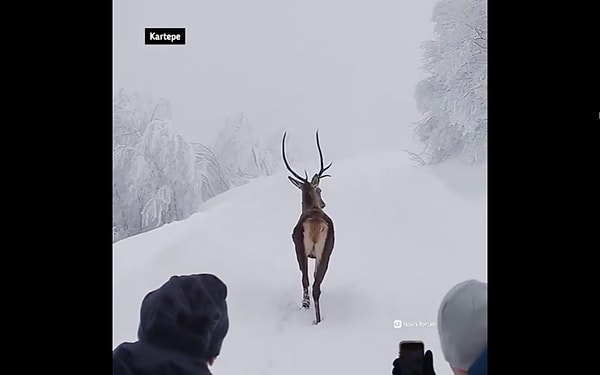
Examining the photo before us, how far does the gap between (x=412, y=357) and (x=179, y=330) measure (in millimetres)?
543

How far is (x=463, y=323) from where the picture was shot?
160 centimetres

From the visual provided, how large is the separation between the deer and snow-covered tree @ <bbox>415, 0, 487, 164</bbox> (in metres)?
0.29

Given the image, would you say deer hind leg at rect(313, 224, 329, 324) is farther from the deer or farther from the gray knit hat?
the gray knit hat

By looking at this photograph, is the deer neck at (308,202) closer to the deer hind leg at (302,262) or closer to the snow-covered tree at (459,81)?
the deer hind leg at (302,262)

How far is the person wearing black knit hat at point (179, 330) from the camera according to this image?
5.07 feet

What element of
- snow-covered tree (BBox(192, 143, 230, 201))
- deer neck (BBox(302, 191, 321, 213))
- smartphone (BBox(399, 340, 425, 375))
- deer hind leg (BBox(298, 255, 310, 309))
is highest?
snow-covered tree (BBox(192, 143, 230, 201))

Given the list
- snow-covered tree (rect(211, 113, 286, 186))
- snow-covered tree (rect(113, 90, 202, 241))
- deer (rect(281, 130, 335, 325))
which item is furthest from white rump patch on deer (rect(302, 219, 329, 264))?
snow-covered tree (rect(113, 90, 202, 241))

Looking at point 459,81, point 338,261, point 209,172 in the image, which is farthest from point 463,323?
point 209,172

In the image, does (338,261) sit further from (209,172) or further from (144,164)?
(144,164)

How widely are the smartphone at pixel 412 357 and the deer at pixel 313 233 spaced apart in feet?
0.70

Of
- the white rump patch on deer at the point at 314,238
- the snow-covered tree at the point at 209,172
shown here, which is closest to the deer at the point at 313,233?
the white rump patch on deer at the point at 314,238

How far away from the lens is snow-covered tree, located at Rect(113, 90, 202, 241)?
1621mm
